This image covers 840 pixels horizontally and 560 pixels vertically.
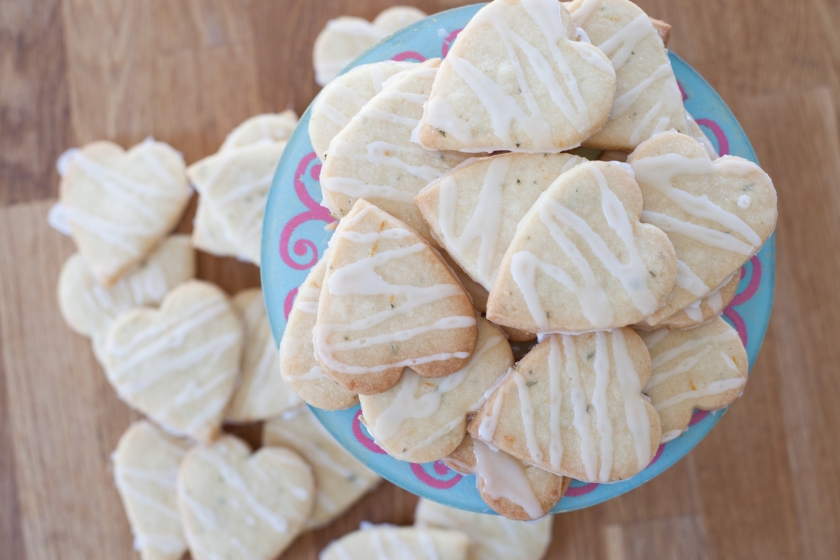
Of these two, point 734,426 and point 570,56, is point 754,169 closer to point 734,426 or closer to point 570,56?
point 570,56

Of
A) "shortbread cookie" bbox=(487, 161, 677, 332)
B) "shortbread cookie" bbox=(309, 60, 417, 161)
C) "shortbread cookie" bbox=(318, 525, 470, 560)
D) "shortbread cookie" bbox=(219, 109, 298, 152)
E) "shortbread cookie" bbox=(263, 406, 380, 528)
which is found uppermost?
"shortbread cookie" bbox=(309, 60, 417, 161)

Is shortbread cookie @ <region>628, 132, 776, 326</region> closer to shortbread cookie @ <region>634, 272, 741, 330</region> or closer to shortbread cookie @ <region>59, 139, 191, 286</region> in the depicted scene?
shortbread cookie @ <region>634, 272, 741, 330</region>

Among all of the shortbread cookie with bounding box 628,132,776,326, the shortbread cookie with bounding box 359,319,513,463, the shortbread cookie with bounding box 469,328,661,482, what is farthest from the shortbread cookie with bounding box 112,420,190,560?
the shortbread cookie with bounding box 628,132,776,326

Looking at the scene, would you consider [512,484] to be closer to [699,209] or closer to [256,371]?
[699,209]

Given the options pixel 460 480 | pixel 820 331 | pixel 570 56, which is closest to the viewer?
pixel 570 56

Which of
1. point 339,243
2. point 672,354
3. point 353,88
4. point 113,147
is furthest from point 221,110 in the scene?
point 672,354

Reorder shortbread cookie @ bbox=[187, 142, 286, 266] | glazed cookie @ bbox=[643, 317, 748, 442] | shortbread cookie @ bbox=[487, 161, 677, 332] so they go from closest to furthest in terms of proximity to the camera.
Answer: shortbread cookie @ bbox=[487, 161, 677, 332]
glazed cookie @ bbox=[643, 317, 748, 442]
shortbread cookie @ bbox=[187, 142, 286, 266]

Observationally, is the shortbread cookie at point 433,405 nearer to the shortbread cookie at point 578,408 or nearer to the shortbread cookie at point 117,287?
the shortbread cookie at point 578,408
